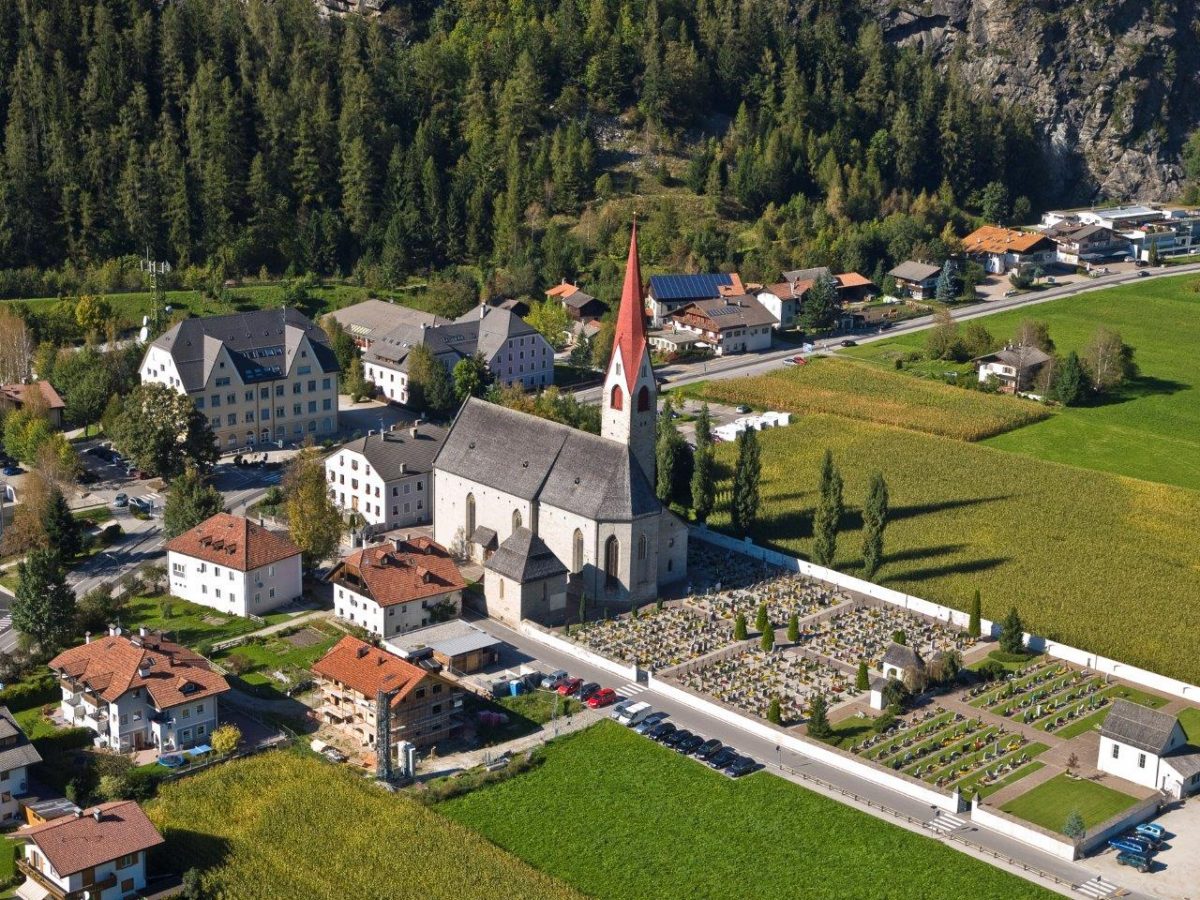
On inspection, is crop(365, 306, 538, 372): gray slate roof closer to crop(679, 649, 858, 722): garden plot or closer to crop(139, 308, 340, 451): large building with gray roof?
crop(139, 308, 340, 451): large building with gray roof

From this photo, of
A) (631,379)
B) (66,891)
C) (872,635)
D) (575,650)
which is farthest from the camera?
(631,379)

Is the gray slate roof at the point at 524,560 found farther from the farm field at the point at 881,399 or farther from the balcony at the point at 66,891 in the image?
the farm field at the point at 881,399

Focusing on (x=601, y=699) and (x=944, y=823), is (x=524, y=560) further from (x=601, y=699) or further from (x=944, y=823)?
(x=944, y=823)

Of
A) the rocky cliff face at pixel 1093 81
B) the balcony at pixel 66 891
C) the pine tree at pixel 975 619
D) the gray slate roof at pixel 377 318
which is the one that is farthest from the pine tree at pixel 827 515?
the rocky cliff face at pixel 1093 81

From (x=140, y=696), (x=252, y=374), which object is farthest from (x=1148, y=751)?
(x=252, y=374)

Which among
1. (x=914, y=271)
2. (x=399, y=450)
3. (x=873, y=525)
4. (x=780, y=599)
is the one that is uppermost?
(x=914, y=271)

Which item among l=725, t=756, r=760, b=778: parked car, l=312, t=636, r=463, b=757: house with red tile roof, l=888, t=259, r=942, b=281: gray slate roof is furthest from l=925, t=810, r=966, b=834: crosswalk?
l=888, t=259, r=942, b=281: gray slate roof
